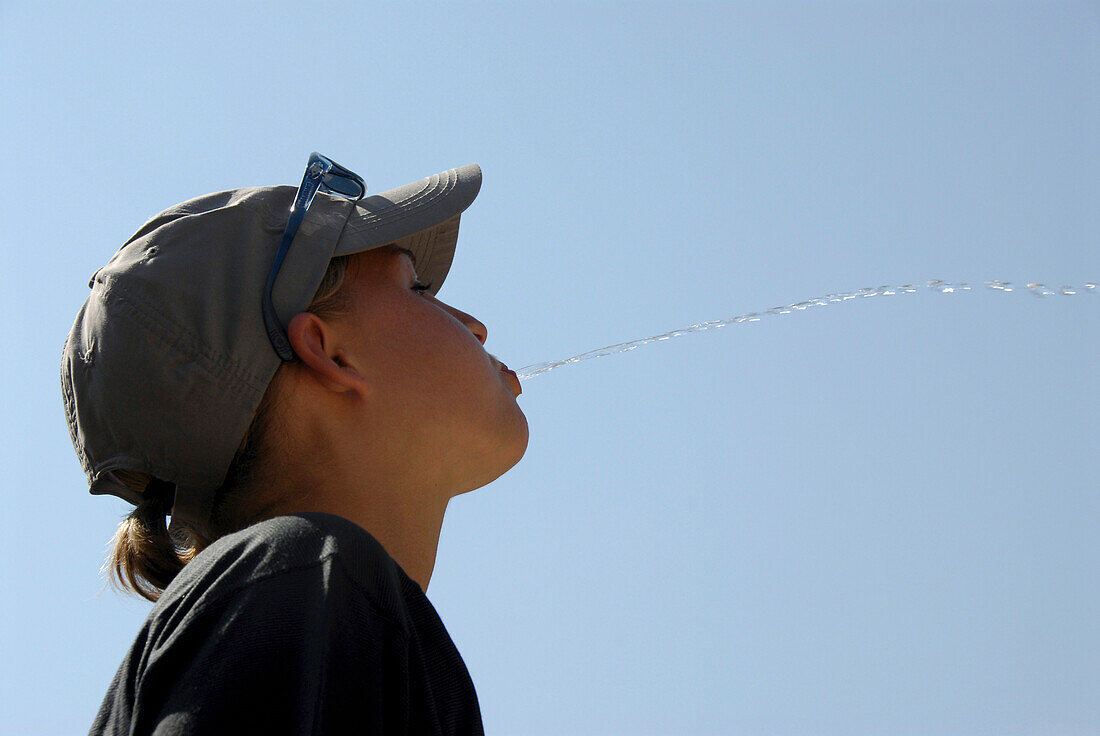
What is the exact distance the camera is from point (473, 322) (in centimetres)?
416

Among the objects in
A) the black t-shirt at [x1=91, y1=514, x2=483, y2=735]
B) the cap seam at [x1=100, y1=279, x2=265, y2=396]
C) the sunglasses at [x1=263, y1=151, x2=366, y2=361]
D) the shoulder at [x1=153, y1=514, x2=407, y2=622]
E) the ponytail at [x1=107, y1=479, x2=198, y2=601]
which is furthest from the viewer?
the ponytail at [x1=107, y1=479, x2=198, y2=601]

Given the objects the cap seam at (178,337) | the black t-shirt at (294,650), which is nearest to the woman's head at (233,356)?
the cap seam at (178,337)

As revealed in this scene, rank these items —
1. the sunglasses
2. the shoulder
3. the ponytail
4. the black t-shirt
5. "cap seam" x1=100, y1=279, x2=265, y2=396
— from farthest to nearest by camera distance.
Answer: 1. the ponytail
2. the sunglasses
3. "cap seam" x1=100, y1=279, x2=265, y2=396
4. the shoulder
5. the black t-shirt

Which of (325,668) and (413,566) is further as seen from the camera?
(413,566)

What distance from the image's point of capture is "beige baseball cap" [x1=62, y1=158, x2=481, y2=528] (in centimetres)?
344

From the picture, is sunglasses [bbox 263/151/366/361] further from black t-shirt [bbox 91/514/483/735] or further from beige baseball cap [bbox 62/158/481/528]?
black t-shirt [bbox 91/514/483/735]

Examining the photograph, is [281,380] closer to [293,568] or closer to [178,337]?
[178,337]

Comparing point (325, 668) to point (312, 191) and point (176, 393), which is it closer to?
point (176, 393)

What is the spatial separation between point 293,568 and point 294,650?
0.65ft

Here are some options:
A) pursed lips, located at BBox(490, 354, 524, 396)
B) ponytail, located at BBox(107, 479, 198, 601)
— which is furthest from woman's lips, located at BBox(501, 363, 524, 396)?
ponytail, located at BBox(107, 479, 198, 601)

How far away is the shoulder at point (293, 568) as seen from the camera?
7.97 ft

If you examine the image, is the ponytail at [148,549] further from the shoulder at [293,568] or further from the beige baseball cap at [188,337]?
the shoulder at [293,568]

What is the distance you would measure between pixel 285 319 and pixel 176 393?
15.5 inches

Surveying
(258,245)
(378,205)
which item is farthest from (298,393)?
(378,205)
